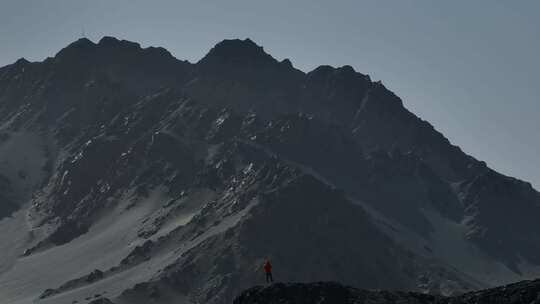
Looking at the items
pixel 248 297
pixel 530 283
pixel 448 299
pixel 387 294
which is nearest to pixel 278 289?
pixel 248 297

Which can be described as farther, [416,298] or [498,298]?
[416,298]

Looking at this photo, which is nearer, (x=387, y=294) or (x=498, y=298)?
(x=498, y=298)

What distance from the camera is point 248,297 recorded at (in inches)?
2354

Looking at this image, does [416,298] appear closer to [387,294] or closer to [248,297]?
[387,294]

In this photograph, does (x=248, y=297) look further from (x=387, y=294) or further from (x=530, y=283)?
(x=530, y=283)

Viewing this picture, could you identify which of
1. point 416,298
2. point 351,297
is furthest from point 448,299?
point 351,297

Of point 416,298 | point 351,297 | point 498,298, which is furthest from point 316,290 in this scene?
point 498,298

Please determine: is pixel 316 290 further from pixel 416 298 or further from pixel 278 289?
pixel 416 298

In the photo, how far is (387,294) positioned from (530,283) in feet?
32.8

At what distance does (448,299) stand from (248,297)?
1382 cm

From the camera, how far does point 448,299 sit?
55844 mm

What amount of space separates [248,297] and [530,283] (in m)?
19.1

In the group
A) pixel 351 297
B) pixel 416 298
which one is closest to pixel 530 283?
pixel 416 298

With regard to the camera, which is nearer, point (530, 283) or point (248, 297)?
point (530, 283)
